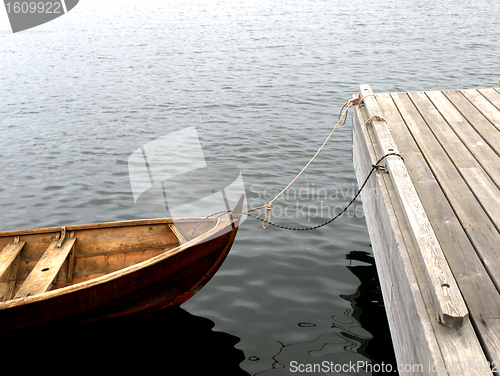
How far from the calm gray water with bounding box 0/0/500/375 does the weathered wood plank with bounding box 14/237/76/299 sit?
81cm

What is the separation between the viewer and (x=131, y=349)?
4648 millimetres

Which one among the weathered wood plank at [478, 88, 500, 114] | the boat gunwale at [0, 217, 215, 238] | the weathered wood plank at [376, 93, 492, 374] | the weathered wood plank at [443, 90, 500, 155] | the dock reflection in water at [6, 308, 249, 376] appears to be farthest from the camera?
the weathered wood plank at [478, 88, 500, 114]

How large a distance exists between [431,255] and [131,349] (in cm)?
333

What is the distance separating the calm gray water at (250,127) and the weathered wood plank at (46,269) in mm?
811

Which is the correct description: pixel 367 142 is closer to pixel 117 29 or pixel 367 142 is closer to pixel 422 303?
pixel 422 303

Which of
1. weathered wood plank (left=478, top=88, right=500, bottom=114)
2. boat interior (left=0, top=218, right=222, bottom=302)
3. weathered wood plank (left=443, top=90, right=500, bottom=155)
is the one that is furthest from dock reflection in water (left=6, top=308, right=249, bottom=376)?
weathered wood plank (left=478, top=88, right=500, bottom=114)

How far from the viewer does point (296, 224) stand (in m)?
6.76

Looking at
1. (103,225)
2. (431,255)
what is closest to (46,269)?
(103,225)

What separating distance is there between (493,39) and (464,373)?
19.7 meters

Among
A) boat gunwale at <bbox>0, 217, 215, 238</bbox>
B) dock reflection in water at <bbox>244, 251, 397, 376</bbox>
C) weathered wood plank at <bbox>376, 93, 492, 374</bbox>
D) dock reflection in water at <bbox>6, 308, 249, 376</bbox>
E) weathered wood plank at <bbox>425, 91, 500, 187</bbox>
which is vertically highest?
weathered wood plank at <bbox>425, 91, 500, 187</bbox>

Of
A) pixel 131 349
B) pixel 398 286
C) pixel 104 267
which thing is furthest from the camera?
pixel 104 267

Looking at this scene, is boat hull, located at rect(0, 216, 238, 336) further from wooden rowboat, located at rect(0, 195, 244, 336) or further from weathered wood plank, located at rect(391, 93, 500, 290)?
weathered wood plank, located at rect(391, 93, 500, 290)

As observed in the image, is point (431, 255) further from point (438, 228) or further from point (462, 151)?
point (462, 151)

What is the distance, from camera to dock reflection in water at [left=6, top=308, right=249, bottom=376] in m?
4.43
